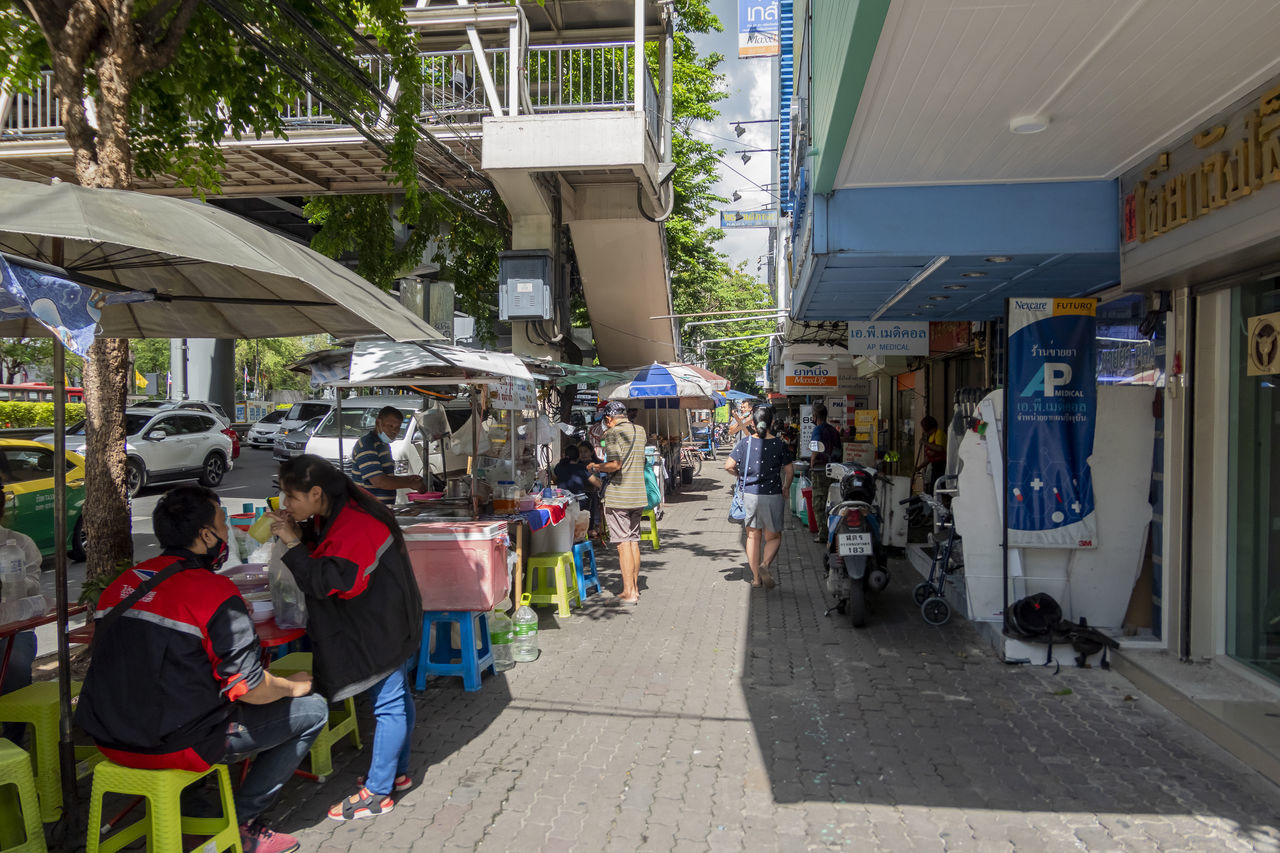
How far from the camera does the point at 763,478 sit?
8.36m

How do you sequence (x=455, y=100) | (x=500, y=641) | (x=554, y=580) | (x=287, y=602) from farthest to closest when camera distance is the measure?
1. (x=455, y=100)
2. (x=554, y=580)
3. (x=500, y=641)
4. (x=287, y=602)

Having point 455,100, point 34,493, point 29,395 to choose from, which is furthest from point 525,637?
point 29,395

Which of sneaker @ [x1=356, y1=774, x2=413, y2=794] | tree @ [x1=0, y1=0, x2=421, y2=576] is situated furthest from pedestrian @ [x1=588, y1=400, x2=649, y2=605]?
sneaker @ [x1=356, y1=774, x2=413, y2=794]

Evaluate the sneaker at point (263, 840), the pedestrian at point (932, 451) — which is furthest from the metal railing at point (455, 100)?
the sneaker at point (263, 840)

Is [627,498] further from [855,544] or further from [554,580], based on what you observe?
[855,544]

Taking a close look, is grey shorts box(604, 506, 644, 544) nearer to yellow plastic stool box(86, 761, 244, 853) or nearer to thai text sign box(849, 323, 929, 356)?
thai text sign box(849, 323, 929, 356)

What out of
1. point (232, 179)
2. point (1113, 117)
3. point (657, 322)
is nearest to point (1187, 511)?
point (1113, 117)

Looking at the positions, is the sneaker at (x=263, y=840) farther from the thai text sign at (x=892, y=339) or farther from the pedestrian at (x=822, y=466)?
the pedestrian at (x=822, y=466)

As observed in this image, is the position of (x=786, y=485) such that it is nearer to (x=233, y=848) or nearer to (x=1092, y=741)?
(x=1092, y=741)

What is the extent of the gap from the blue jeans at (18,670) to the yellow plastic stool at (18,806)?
123 centimetres

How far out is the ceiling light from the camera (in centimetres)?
463

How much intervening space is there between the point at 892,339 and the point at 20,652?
8.69 meters

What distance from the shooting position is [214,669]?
124 inches

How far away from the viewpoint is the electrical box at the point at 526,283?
11.7m
